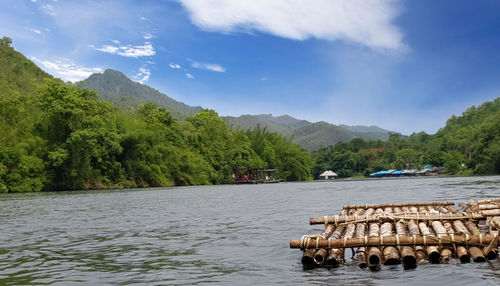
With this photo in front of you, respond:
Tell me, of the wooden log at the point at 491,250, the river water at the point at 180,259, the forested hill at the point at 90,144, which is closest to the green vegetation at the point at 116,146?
the forested hill at the point at 90,144

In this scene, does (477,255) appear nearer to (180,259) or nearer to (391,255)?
(391,255)

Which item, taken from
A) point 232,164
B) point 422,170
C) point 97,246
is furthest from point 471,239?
point 422,170

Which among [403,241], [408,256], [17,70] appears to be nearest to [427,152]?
[17,70]

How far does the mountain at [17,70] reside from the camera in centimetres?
8789

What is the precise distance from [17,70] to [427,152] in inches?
4941

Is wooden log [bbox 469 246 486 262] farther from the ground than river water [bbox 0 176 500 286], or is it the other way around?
wooden log [bbox 469 246 486 262]

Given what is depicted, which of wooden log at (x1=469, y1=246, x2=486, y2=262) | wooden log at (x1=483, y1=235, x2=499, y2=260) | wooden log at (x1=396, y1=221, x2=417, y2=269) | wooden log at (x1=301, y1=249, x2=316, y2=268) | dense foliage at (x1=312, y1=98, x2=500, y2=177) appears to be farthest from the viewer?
dense foliage at (x1=312, y1=98, x2=500, y2=177)

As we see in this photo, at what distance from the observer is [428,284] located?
7035mm

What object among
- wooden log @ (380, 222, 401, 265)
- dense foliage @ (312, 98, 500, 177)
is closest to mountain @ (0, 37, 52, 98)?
wooden log @ (380, 222, 401, 265)

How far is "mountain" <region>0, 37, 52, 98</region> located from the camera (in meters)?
87.9

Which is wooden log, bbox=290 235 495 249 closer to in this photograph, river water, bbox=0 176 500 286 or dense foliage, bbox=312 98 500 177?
river water, bbox=0 176 500 286

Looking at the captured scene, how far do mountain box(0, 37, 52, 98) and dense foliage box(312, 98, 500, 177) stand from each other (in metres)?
99.6

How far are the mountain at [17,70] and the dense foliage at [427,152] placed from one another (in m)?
99.6

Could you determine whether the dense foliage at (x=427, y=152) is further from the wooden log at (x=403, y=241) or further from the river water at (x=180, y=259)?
the wooden log at (x=403, y=241)
